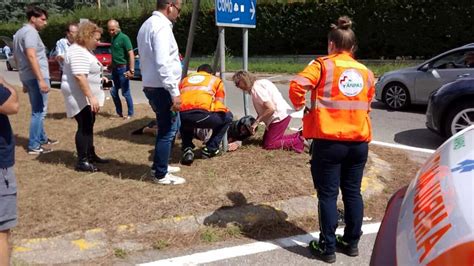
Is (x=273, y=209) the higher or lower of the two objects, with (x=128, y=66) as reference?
lower

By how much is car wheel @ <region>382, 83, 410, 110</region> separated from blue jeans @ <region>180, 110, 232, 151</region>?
19.9ft

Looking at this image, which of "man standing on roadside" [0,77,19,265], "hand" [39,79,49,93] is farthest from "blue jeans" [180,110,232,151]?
"man standing on roadside" [0,77,19,265]

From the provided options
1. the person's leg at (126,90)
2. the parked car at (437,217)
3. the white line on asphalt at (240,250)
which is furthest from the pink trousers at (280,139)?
the parked car at (437,217)

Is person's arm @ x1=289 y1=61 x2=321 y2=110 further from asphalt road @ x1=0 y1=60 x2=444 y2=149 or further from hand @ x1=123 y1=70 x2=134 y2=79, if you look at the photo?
hand @ x1=123 y1=70 x2=134 y2=79

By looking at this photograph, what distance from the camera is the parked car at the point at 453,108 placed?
23.5ft

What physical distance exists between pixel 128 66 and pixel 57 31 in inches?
1300

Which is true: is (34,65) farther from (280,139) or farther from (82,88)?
(280,139)

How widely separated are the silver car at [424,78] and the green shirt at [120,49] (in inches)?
229

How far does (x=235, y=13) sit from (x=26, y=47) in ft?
8.89

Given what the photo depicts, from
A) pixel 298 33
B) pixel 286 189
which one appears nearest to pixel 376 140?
pixel 286 189

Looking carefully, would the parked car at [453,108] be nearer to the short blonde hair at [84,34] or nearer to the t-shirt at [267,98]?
the t-shirt at [267,98]

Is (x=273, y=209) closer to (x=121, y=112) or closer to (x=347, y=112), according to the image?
(x=347, y=112)

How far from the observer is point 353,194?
3.84 metres

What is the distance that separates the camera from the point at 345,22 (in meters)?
3.72
